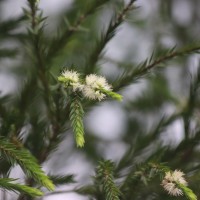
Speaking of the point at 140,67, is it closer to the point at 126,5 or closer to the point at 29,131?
the point at 126,5

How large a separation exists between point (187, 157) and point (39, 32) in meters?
0.68

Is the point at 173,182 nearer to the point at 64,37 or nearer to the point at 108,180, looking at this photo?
the point at 108,180

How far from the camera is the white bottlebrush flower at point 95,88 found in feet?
3.62

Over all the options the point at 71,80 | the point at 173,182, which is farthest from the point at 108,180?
the point at 71,80

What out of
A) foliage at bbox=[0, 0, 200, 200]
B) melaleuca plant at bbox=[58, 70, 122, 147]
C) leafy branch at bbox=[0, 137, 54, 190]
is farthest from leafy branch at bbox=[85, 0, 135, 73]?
leafy branch at bbox=[0, 137, 54, 190]

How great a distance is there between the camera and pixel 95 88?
43.6 inches

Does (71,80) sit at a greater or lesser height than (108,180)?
greater

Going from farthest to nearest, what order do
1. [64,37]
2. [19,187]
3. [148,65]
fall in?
1. [64,37]
2. [148,65]
3. [19,187]

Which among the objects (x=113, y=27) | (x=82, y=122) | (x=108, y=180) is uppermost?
(x=113, y=27)

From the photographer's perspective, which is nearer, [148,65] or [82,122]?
[82,122]

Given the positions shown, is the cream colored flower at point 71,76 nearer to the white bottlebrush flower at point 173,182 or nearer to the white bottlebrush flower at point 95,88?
the white bottlebrush flower at point 95,88

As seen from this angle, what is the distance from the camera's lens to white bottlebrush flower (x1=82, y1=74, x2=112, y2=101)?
3.62 feet

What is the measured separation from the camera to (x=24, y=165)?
1108mm

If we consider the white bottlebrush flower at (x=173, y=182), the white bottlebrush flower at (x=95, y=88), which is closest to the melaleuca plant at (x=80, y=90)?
the white bottlebrush flower at (x=95, y=88)
